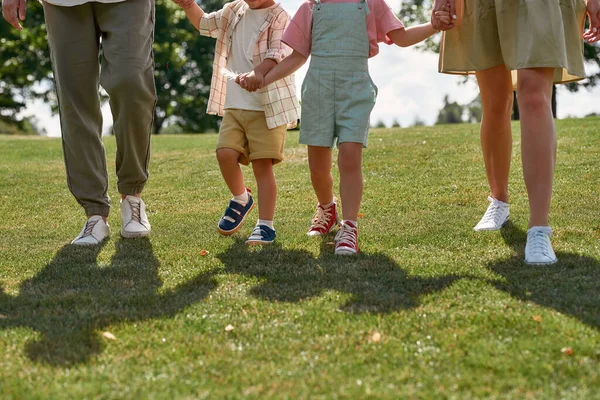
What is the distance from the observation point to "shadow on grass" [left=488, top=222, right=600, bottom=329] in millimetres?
3162

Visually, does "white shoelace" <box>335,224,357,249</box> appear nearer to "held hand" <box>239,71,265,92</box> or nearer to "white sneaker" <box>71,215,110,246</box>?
"held hand" <box>239,71,265,92</box>

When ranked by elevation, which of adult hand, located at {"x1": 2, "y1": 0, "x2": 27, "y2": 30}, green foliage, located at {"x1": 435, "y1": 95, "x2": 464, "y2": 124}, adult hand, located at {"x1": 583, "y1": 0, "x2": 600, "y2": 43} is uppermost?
adult hand, located at {"x1": 2, "y1": 0, "x2": 27, "y2": 30}

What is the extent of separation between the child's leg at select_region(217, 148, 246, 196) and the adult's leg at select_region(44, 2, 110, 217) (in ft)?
2.58

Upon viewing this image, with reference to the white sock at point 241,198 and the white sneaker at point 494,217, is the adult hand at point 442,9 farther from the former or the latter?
the white sock at point 241,198

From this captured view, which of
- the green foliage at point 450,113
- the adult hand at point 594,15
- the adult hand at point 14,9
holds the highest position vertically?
the adult hand at point 14,9

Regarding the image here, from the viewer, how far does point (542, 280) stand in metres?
3.60

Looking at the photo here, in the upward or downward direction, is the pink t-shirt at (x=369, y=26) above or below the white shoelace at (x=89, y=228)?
above

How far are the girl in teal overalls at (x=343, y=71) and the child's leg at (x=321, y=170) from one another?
166mm

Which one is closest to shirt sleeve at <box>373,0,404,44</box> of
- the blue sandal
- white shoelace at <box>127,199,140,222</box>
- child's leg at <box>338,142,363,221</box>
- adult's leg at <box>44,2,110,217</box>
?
child's leg at <box>338,142,363,221</box>

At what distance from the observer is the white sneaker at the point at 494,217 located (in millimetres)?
4922

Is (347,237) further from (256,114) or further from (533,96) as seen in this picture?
(533,96)

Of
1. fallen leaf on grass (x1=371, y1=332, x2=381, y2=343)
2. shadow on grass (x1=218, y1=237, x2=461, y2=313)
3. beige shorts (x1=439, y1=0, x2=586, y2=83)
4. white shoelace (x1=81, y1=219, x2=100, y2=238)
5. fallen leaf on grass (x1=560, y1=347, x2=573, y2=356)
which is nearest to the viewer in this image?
fallen leaf on grass (x1=560, y1=347, x2=573, y2=356)

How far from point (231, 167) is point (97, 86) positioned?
986mm

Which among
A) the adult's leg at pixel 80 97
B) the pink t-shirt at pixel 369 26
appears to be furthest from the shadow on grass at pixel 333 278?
the pink t-shirt at pixel 369 26
